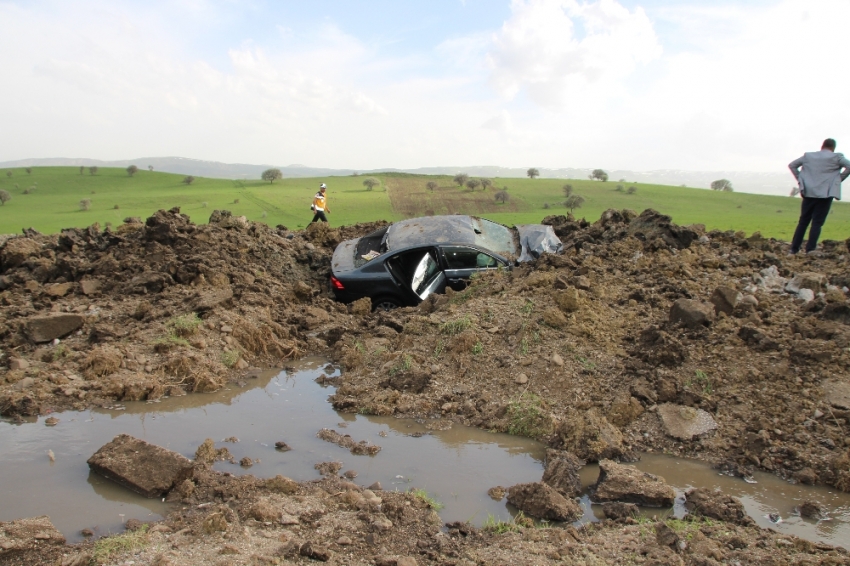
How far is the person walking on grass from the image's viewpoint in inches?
402

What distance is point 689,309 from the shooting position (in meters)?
7.59

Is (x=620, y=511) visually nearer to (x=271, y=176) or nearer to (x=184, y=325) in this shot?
(x=184, y=325)

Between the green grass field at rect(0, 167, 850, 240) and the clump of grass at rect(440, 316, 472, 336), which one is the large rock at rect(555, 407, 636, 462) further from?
the green grass field at rect(0, 167, 850, 240)

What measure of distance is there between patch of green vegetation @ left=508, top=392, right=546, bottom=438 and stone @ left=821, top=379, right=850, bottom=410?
9.29 ft

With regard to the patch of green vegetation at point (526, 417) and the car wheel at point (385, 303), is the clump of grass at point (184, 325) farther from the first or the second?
the patch of green vegetation at point (526, 417)

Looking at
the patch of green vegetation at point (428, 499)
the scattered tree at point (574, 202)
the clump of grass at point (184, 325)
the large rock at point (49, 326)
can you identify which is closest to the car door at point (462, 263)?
the clump of grass at point (184, 325)

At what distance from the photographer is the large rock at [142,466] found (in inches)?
202

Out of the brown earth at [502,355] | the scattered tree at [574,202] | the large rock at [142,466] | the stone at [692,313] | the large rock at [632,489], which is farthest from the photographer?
the scattered tree at [574,202]

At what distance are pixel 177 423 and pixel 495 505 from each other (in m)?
3.67

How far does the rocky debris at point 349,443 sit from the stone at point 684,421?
9.65 ft

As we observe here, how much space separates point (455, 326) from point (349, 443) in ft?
8.33

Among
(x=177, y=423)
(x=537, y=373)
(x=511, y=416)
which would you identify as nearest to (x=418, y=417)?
(x=511, y=416)

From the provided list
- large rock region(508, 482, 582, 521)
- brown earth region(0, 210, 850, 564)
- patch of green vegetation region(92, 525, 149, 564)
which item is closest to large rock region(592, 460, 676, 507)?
large rock region(508, 482, 582, 521)

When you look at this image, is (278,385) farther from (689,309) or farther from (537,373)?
(689,309)
